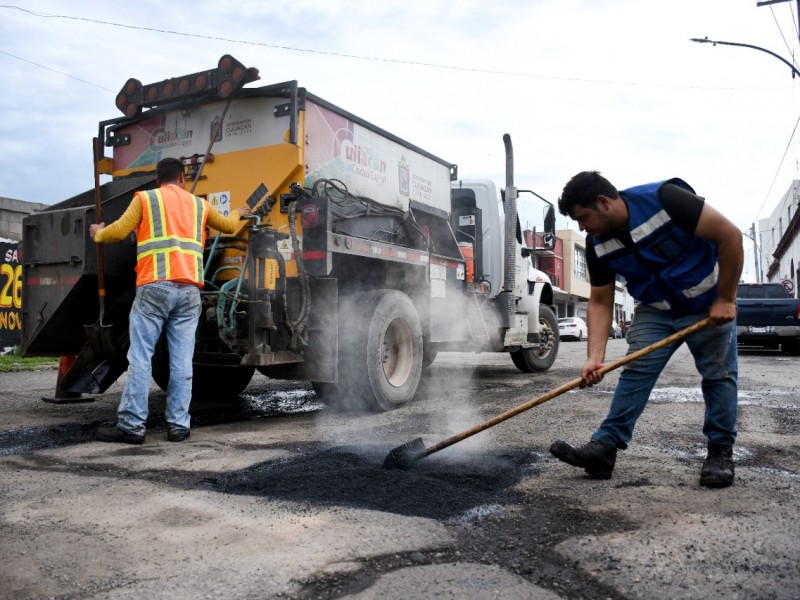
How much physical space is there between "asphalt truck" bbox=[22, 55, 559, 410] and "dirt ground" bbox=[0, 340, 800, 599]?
2.06ft

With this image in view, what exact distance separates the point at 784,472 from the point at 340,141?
3927mm

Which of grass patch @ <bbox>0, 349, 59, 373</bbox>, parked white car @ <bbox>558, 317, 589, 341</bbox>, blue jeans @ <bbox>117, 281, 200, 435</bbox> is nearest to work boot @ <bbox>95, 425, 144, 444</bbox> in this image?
blue jeans @ <bbox>117, 281, 200, 435</bbox>

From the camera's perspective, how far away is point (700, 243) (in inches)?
128

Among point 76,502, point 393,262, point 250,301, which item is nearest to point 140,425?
point 250,301

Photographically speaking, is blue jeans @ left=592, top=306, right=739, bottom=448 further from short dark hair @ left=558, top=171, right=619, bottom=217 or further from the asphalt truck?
the asphalt truck

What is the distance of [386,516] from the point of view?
8.94 ft

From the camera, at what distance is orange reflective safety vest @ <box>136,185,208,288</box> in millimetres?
4555

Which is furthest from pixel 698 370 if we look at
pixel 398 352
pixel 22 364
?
pixel 22 364

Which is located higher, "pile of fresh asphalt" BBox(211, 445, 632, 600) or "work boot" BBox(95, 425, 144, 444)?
"work boot" BBox(95, 425, 144, 444)

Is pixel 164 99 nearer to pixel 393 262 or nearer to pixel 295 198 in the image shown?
pixel 295 198

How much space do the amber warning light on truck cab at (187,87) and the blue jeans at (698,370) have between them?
11.2ft

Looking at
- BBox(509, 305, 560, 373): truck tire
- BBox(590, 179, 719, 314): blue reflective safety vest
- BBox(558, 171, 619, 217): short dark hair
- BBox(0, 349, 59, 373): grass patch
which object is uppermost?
BBox(558, 171, 619, 217): short dark hair

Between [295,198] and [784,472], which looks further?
[295,198]

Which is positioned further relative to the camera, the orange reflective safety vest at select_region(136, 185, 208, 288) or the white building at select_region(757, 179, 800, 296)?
the white building at select_region(757, 179, 800, 296)
